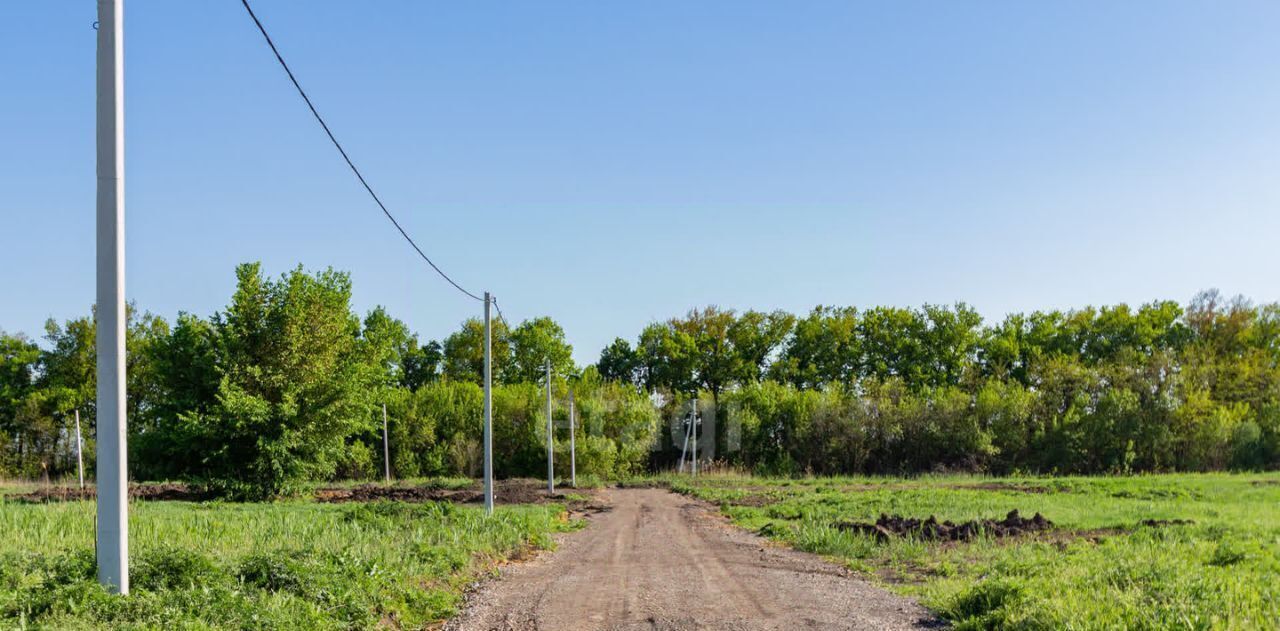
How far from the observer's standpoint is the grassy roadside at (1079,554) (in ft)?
29.4

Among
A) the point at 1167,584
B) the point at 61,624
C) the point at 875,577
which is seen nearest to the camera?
the point at 61,624

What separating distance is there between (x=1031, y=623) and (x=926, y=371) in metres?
57.8

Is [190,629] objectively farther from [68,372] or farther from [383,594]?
[68,372]

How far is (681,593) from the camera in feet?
40.1

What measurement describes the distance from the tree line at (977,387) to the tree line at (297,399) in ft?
27.8

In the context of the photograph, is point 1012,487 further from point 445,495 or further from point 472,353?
point 472,353

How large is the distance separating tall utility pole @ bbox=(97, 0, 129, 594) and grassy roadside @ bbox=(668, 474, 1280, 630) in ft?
27.9

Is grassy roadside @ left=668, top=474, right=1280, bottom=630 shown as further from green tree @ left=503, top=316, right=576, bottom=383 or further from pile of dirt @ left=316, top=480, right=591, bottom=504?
green tree @ left=503, top=316, right=576, bottom=383

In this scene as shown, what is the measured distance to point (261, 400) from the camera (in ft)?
109

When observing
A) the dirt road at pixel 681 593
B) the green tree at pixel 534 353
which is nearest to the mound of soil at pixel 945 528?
the dirt road at pixel 681 593

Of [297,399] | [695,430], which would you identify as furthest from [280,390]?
[695,430]

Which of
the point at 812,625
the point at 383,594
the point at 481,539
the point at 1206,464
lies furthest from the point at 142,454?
the point at 1206,464

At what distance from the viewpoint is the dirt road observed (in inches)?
407

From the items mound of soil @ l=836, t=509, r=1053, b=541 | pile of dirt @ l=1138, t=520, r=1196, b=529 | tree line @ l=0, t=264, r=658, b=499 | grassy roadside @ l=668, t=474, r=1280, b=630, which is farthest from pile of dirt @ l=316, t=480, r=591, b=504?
pile of dirt @ l=1138, t=520, r=1196, b=529
